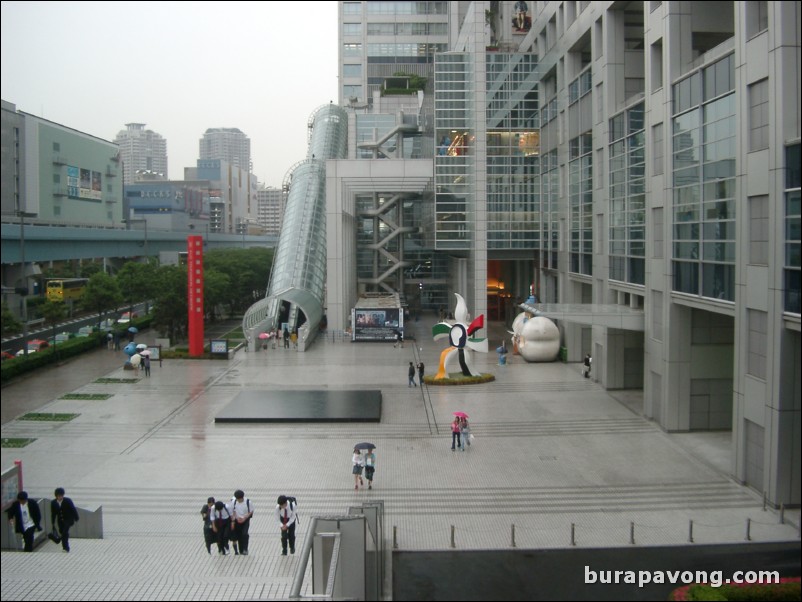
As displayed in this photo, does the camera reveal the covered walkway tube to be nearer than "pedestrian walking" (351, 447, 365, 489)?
No

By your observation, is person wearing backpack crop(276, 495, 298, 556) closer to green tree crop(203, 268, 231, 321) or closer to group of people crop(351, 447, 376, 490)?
group of people crop(351, 447, 376, 490)

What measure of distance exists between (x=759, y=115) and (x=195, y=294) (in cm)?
2879

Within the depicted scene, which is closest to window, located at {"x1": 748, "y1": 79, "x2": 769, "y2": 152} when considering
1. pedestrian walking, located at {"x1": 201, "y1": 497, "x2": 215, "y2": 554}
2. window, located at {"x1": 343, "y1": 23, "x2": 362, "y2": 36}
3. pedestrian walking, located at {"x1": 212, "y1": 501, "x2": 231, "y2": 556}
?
pedestrian walking, located at {"x1": 212, "y1": 501, "x2": 231, "y2": 556}

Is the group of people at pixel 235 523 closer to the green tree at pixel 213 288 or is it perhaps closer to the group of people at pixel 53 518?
the group of people at pixel 53 518

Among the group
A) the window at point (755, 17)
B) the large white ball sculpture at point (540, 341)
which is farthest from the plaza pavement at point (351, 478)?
the window at point (755, 17)

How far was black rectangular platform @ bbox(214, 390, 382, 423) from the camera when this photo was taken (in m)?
23.7

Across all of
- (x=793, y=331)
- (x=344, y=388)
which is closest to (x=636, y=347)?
(x=344, y=388)

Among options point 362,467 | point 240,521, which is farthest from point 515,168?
point 240,521

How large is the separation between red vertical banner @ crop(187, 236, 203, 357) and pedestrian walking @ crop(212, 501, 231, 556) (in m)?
25.4

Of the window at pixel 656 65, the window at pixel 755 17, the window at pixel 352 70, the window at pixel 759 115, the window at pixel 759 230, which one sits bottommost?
the window at pixel 759 230

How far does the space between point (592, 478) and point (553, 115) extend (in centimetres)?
2371

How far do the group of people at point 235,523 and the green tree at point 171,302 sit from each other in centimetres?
2973

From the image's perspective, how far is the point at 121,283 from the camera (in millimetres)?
45344

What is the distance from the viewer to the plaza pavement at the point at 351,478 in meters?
12.1
